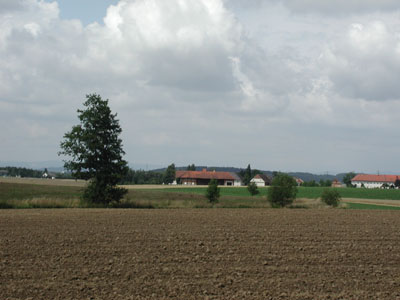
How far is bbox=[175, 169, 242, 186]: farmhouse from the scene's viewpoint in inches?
6831

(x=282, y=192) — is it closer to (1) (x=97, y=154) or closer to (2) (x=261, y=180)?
(1) (x=97, y=154)

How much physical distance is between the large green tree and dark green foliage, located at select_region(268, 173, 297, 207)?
1439cm

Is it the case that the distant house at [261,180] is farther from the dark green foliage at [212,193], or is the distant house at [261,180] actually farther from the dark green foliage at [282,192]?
the dark green foliage at [282,192]

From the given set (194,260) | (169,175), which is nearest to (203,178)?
(169,175)

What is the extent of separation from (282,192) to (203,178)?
128900mm

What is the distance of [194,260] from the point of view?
15422 mm

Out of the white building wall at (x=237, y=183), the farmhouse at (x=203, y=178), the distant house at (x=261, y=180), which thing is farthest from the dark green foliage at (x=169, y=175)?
the distant house at (x=261, y=180)

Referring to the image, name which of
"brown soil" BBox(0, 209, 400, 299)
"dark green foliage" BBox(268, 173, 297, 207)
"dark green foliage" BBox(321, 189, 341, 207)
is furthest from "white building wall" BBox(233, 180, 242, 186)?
"brown soil" BBox(0, 209, 400, 299)

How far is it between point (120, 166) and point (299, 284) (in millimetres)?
27756

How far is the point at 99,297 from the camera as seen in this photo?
1128cm

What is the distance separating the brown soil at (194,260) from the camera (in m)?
12.0

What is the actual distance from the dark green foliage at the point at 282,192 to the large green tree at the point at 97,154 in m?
14.4

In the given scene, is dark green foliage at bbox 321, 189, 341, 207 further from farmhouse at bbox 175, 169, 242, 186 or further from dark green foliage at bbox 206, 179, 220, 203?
farmhouse at bbox 175, 169, 242, 186

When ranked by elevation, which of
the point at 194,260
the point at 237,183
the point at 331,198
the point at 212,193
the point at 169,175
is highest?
the point at 169,175
